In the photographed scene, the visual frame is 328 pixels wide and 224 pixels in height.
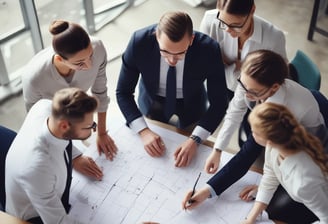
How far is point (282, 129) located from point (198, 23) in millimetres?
2427

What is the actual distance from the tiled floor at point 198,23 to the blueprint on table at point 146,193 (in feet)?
4.13

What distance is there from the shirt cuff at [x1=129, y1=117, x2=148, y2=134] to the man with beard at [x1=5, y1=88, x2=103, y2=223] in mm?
372

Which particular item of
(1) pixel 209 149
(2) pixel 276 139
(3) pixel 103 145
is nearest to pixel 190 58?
(1) pixel 209 149

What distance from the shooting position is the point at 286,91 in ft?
5.37

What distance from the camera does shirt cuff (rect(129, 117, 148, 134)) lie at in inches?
73.7

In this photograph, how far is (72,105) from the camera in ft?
4.57

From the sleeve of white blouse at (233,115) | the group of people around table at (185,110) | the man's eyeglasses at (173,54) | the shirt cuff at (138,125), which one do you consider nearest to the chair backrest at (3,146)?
the group of people around table at (185,110)

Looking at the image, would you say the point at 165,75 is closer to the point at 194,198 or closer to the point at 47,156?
the point at 194,198

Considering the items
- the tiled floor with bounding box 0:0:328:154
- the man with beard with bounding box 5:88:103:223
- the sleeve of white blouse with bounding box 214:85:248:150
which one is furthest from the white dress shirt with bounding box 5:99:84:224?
the tiled floor with bounding box 0:0:328:154

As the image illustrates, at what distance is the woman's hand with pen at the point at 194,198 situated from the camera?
161 centimetres

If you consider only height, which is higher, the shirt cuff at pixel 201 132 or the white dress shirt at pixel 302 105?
the white dress shirt at pixel 302 105

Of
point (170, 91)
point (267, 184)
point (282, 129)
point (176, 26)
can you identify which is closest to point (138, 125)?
point (170, 91)

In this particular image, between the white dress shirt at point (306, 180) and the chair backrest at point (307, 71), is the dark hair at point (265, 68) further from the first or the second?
the chair backrest at point (307, 71)

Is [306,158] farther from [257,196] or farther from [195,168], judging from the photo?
[195,168]
